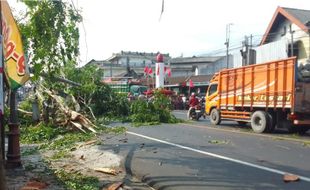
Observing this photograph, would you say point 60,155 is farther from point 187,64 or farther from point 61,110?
point 187,64

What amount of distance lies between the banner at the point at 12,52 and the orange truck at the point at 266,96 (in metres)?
10.9

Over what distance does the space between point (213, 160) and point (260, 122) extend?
7.84m

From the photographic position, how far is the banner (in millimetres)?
8195

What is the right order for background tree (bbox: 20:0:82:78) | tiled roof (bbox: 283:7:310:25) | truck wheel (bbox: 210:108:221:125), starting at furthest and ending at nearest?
1. tiled roof (bbox: 283:7:310:25)
2. truck wheel (bbox: 210:108:221:125)
3. background tree (bbox: 20:0:82:78)

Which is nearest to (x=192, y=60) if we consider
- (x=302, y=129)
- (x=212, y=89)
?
(x=212, y=89)

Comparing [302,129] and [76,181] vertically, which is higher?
[302,129]

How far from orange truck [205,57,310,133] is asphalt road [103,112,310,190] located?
6.31ft

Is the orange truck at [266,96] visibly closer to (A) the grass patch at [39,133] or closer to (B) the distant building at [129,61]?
(A) the grass patch at [39,133]

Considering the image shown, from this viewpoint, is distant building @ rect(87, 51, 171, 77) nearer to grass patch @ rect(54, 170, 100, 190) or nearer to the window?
the window

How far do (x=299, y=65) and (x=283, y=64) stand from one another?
2.20 ft

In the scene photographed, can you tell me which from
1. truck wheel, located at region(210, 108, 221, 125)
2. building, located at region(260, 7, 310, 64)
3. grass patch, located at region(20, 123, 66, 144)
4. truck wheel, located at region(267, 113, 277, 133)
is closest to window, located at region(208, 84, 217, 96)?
truck wheel, located at region(210, 108, 221, 125)

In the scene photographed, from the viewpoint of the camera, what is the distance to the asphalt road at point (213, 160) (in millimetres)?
8375

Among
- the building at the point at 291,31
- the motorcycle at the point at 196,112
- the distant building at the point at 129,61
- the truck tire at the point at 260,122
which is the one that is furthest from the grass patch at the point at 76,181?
the distant building at the point at 129,61

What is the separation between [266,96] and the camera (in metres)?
17.8
